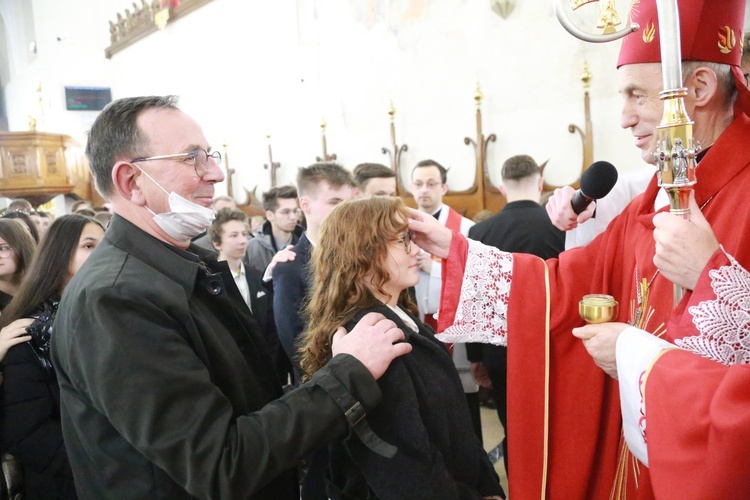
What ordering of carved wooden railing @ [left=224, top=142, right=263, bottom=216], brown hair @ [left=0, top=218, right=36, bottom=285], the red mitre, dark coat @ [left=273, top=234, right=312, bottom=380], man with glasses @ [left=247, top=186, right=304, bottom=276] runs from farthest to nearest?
1. carved wooden railing @ [left=224, top=142, right=263, bottom=216]
2. man with glasses @ [left=247, top=186, right=304, bottom=276]
3. brown hair @ [left=0, top=218, right=36, bottom=285]
4. dark coat @ [left=273, top=234, right=312, bottom=380]
5. the red mitre

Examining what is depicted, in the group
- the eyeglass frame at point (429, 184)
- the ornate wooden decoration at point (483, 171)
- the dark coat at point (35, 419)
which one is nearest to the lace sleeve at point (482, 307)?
the dark coat at point (35, 419)

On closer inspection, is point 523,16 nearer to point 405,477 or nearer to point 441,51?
point 441,51

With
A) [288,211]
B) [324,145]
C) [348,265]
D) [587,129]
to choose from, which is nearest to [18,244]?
[348,265]

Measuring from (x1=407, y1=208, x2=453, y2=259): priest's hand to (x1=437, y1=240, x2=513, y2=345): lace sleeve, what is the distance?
5.1 inches

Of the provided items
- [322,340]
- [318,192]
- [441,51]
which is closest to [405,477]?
[322,340]

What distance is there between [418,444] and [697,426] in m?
0.69

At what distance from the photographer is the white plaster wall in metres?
6.36

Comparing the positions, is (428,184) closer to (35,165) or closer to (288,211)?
(288,211)

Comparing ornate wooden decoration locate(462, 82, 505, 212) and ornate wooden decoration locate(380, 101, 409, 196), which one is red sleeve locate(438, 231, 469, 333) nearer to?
ornate wooden decoration locate(462, 82, 505, 212)

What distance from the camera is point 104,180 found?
1557mm

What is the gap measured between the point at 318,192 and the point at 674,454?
2436 millimetres

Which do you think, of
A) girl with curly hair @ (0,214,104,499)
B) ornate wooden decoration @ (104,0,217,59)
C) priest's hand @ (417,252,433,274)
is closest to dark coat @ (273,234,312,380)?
priest's hand @ (417,252,433,274)

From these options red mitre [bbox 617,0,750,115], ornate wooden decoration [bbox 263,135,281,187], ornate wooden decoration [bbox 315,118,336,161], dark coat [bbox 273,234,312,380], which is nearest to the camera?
red mitre [bbox 617,0,750,115]

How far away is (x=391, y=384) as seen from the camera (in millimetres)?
1574
